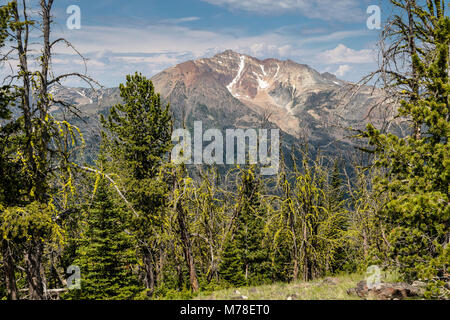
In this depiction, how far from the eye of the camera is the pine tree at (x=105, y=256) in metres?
19.2

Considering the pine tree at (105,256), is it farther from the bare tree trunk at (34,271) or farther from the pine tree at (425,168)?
the pine tree at (425,168)

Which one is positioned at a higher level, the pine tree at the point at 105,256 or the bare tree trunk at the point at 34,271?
the bare tree trunk at the point at 34,271

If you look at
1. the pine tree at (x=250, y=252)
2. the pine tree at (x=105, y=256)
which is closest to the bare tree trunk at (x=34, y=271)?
the pine tree at (x=105, y=256)

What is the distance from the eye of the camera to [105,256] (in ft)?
Answer: 64.1

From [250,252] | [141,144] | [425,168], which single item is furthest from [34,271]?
[250,252]

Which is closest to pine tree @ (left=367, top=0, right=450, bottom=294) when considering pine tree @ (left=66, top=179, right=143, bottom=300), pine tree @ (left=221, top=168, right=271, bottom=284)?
pine tree @ (left=66, top=179, right=143, bottom=300)

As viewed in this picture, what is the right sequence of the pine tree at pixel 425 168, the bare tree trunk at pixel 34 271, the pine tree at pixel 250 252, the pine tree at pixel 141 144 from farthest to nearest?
the pine tree at pixel 250 252, the pine tree at pixel 141 144, the bare tree trunk at pixel 34 271, the pine tree at pixel 425 168

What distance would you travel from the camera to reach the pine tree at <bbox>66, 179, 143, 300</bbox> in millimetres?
19203

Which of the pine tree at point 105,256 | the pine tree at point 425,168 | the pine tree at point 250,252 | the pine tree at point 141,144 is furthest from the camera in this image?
the pine tree at point 250,252

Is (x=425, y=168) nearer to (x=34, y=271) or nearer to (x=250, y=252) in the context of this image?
(x=34, y=271)

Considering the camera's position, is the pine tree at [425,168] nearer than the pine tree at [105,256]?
Yes

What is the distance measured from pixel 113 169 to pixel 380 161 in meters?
14.1

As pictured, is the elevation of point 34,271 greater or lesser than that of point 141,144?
lesser
